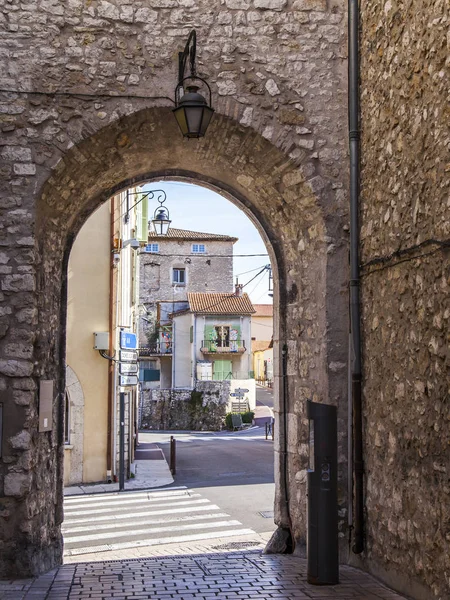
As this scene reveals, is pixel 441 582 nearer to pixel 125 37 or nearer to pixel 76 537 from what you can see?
pixel 125 37

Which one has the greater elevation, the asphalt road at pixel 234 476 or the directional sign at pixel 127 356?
the directional sign at pixel 127 356

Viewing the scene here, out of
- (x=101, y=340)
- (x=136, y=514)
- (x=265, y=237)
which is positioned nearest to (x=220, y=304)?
(x=101, y=340)

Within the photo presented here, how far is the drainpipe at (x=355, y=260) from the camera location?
19.8 feet

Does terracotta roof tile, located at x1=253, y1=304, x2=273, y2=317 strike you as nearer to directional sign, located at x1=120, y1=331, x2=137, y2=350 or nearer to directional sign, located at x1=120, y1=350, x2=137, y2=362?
directional sign, located at x1=120, y1=331, x2=137, y2=350

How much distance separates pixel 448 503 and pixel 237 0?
14.3 ft

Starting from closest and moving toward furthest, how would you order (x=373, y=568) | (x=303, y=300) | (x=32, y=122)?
(x=373, y=568), (x=32, y=122), (x=303, y=300)

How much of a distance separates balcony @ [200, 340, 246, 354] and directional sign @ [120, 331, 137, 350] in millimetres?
26405

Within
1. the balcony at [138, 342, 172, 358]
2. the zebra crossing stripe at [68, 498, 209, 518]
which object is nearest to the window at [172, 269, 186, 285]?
the balcony at [138, 342, 172, 358]

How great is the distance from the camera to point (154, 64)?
6.27m

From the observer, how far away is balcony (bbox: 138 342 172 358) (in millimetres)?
45062

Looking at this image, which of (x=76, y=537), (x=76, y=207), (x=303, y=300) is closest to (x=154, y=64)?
(x=76, y=207)

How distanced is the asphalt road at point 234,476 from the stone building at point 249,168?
13.3ft

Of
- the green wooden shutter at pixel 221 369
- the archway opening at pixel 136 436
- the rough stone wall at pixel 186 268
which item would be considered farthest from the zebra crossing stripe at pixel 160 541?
the rough stone wall at pixel 186 268

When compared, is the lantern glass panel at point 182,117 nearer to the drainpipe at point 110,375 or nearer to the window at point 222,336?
the drainpipe at point 110,375
